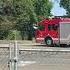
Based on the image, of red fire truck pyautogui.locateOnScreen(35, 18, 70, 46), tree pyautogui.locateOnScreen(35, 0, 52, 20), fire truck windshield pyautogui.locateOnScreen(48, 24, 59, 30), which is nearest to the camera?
red fire truck pyautogui.locateOnScreen(35, 18, 70, 46)

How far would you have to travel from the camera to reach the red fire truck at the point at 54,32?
3622cm

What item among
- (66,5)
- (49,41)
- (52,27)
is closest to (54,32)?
(52,27)

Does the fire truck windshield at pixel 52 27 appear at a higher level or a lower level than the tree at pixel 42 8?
lower

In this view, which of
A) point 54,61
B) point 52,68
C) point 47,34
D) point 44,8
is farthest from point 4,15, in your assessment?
point 54,61

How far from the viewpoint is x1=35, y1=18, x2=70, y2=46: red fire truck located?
36.2m

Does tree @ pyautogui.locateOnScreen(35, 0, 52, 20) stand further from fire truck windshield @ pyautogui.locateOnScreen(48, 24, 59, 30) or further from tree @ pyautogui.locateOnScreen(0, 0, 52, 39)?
fire truck windshield @ pyautogui.locateOnScreen(48, 24, 59, 30)

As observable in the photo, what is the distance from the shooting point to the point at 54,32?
1459 inches

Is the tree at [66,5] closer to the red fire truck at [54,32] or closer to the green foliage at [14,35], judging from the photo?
the green foliage at [14,35]

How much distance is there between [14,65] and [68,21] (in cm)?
2876

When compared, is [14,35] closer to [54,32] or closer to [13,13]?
[13,13]

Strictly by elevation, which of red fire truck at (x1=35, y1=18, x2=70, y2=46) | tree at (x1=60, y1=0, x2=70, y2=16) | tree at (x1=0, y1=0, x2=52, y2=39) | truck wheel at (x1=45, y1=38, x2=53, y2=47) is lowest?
truck wheel at (x1=45, y1=38, x2=53, y2=47)

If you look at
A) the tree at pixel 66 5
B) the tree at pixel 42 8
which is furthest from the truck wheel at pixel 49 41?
the tree at pixel 66 5

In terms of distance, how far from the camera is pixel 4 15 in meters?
43.5

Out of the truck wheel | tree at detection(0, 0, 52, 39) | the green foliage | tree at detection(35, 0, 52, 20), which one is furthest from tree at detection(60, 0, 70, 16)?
the truck wheel
